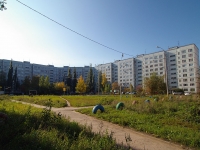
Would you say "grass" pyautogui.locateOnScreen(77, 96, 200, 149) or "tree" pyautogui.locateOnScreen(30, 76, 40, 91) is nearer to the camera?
"grass" pyautogui.locateOnScreen(77, 96, 200, 149)

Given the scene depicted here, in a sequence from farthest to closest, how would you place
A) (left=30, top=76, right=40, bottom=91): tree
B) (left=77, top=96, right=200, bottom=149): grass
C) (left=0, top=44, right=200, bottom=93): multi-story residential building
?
(left=0, top=44, right=200, bottom=93): multi-story residential building
(left=30, top=76, right=40, bottom=91): tree
(left=77, top=96, right=200, bottom=149): grass

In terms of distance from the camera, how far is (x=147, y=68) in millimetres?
99062

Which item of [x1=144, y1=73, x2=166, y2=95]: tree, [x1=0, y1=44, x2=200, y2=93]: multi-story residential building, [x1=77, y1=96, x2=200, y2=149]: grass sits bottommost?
[x1=77, y1=96, x2=200, y2=149]: grass

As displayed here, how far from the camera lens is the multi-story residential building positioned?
77.0 meters

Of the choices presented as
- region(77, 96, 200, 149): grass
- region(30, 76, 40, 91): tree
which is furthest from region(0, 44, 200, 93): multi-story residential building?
region(77, 96, 200, 149): grass

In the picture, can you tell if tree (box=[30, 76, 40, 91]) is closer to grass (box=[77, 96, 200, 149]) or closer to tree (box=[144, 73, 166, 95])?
tree (box=[144, 73, 166, 95])

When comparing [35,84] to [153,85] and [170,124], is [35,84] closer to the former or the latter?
[153,85]

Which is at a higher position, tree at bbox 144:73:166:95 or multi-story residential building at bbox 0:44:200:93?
multi-story residential building at bbox 0:44:200:93

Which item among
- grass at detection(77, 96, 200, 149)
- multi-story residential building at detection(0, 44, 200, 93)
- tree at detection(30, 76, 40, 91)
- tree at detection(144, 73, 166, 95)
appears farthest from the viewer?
multi-story residential building at detection(0, 44, 200, 93)

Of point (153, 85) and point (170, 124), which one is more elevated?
point (153, 85)

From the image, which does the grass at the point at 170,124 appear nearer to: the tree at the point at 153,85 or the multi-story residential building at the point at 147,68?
the tree at the point at 153,85

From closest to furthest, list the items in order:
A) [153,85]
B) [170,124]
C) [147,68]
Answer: [170,124] < [153,85] < [147,68]

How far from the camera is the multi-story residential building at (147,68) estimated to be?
253 ft

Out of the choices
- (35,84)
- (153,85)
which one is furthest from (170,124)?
(35,84)
